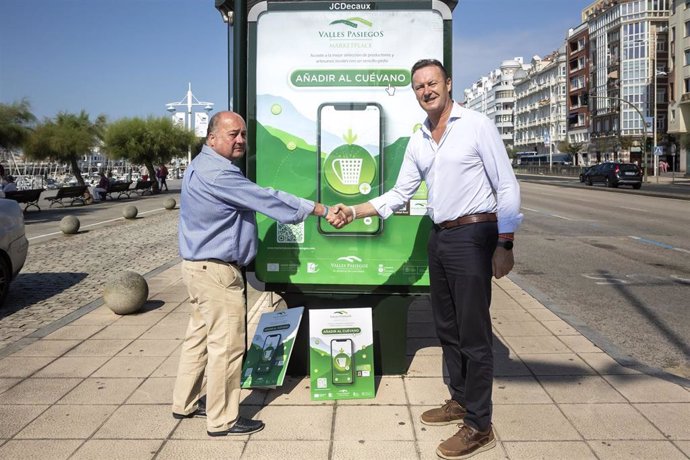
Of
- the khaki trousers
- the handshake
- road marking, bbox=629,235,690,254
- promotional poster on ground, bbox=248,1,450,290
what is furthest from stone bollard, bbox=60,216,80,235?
the handshake

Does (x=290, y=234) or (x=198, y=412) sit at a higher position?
(x=290, y=234)

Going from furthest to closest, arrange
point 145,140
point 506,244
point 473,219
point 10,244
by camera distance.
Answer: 1. point 145,140
2. point 10,244
3. point 473,219
4. point 506,244

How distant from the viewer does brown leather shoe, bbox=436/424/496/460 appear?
343 centimetres

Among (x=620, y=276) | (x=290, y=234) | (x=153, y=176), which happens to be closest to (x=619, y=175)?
(x=153, y=176)

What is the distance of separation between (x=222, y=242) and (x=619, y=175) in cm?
4047

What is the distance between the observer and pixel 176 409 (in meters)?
4.02

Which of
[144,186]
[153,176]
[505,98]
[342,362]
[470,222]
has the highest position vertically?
[505,98]

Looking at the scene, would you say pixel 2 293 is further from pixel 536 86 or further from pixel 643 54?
pixel 536 86

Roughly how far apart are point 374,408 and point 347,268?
1048 mm

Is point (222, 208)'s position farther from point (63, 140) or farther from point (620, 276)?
point (63, 140)

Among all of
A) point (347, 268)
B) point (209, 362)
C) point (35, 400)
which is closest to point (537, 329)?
point (347, 268)

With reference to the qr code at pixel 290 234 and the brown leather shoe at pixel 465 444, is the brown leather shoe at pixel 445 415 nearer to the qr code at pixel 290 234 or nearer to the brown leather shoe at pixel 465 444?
the brown leather shoe at pixel 465 444

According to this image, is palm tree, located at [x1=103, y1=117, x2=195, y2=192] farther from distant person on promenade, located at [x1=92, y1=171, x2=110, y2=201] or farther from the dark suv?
the dark suv

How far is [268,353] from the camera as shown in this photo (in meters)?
4.52
